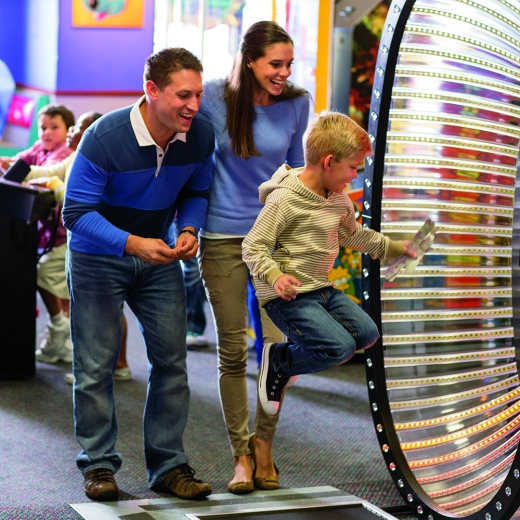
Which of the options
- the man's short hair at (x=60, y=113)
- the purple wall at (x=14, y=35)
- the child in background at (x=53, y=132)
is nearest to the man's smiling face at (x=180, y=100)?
the child in background at (x=53, y=132)

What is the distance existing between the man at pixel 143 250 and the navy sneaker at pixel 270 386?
0.96 ft

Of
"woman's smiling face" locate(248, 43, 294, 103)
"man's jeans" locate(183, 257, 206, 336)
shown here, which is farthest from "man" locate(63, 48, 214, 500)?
"man's jeans" locate(183, 257, 206, 336)

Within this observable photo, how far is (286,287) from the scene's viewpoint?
2.18 meters

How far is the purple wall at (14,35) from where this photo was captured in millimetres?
8266

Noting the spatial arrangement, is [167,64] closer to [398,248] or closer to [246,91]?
[246,91]

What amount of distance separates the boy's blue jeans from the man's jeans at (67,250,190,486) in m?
0.38

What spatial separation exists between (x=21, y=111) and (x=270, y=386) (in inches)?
251

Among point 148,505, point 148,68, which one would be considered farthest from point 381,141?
point 148,505

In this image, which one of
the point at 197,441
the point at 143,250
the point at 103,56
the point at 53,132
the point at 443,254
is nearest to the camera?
the point at 143,250

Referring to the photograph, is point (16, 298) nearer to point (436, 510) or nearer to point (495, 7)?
point (436, 510)

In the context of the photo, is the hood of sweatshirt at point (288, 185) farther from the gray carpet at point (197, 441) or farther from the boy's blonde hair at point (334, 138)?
the gray carpet at point (197, 441)

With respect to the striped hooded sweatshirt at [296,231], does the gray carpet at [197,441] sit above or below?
below

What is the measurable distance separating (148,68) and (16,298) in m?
2.07

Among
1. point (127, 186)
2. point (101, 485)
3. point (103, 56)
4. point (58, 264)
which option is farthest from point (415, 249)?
point (103, 56)
